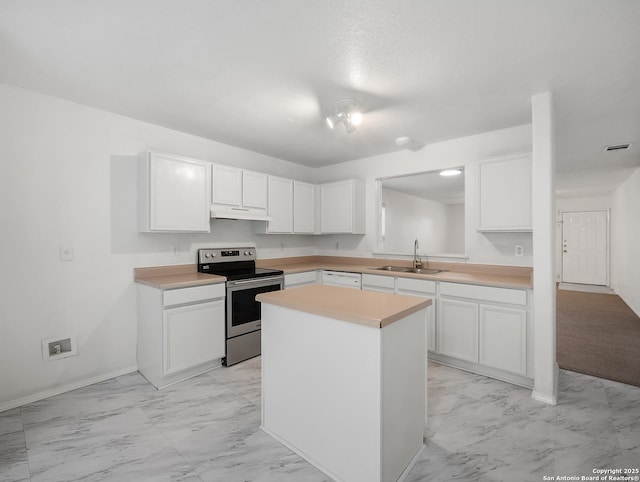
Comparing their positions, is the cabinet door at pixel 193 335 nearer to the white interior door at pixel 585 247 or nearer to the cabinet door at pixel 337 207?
the cabinet door at pixel 337 207

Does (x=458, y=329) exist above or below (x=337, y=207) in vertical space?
below

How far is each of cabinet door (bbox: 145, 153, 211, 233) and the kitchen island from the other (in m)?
1.50

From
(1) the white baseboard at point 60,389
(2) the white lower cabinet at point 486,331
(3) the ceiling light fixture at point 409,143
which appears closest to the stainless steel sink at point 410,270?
(2) the white lower cabinet at point 486,331

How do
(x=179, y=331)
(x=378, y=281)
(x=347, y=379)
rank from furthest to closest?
(x=378, y=281)
(x=179, y=331)
(x=347, y=379)

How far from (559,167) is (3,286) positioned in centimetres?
670

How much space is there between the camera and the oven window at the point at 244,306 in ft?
9.99

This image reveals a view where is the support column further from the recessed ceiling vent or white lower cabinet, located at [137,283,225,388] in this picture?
white lower cabinet, located at [137,283,225,388]

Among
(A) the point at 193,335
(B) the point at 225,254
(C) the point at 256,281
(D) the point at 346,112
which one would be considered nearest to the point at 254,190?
(B) the point at 225,254

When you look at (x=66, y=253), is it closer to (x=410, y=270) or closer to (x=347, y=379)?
(x=347, y=379)

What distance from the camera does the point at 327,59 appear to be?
1.93m

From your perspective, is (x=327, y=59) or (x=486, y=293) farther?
(x=486, y=293)

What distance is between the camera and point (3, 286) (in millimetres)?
2254

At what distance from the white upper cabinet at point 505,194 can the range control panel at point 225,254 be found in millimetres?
2612

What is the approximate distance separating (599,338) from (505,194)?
2.48 metres
